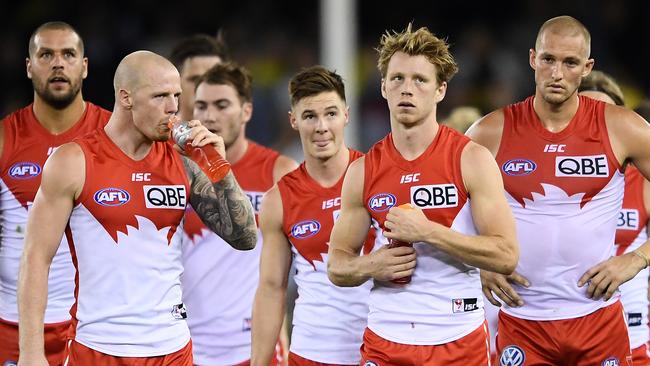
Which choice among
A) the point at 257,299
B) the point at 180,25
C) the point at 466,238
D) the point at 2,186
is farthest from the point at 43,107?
the point at 180,25

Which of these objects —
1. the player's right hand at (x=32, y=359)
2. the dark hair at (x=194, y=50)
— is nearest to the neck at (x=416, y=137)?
the player's right hand at (x=32, y=359)

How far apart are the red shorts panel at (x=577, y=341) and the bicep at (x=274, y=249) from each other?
4.45 feet

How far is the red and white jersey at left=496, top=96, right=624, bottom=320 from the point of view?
245 inches

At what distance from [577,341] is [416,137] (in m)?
1.48

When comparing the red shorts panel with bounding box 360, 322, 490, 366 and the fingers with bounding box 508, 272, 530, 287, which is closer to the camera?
the red shorts panel with bounding box 360, 322, 490, 366

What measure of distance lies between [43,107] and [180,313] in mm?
1754

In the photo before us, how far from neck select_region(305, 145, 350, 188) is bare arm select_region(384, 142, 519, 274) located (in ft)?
3.89

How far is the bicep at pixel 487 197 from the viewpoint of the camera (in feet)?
17.9

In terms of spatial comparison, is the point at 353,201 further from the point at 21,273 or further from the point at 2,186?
the point at 2,186

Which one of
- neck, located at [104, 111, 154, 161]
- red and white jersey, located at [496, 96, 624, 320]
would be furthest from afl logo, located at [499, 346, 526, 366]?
neck, located at [104, 111, 154, 161]

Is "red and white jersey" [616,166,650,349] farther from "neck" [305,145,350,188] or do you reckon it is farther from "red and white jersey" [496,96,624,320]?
"neck" [305,145,350,188]

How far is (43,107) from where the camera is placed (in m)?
6.91

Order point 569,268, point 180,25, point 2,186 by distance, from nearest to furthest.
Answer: point 569,268
point 2,186
point 180,25

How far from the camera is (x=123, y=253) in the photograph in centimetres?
570
